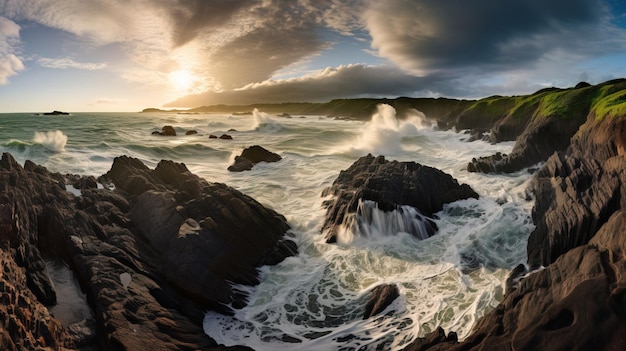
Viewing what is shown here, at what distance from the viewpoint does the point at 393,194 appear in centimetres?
1720

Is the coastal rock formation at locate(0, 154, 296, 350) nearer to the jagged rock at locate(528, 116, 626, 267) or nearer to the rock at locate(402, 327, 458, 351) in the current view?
the rock at locate(402, 327, 458, 351)

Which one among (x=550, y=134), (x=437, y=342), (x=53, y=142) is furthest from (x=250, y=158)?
(x=437, y=342)

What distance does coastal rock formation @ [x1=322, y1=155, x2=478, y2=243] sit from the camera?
16.2 metres

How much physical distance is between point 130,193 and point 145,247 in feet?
17.0

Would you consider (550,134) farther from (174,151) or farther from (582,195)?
(174,151)

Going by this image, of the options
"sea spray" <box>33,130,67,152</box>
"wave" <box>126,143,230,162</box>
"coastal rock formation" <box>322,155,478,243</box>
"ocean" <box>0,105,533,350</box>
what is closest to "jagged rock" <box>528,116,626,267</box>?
"ocean" <box>0,105,533,350</box>

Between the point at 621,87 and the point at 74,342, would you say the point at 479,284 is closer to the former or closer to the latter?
the point at 74,342

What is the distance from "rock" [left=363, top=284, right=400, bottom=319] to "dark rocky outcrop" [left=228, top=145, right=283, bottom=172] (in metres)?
20.5

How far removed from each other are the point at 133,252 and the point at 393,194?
11.4 meters

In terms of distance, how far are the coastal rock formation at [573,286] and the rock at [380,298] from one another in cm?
222

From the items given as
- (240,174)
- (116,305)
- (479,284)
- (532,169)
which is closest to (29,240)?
(116,305)

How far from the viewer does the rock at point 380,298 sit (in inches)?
416

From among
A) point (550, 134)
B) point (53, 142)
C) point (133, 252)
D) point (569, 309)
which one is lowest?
point (133, 252)

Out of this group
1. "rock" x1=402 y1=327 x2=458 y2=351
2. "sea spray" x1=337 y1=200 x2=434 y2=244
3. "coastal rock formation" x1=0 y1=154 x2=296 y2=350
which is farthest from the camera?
"sea spray" x1=337 y1=200 x2=434 y2=244
